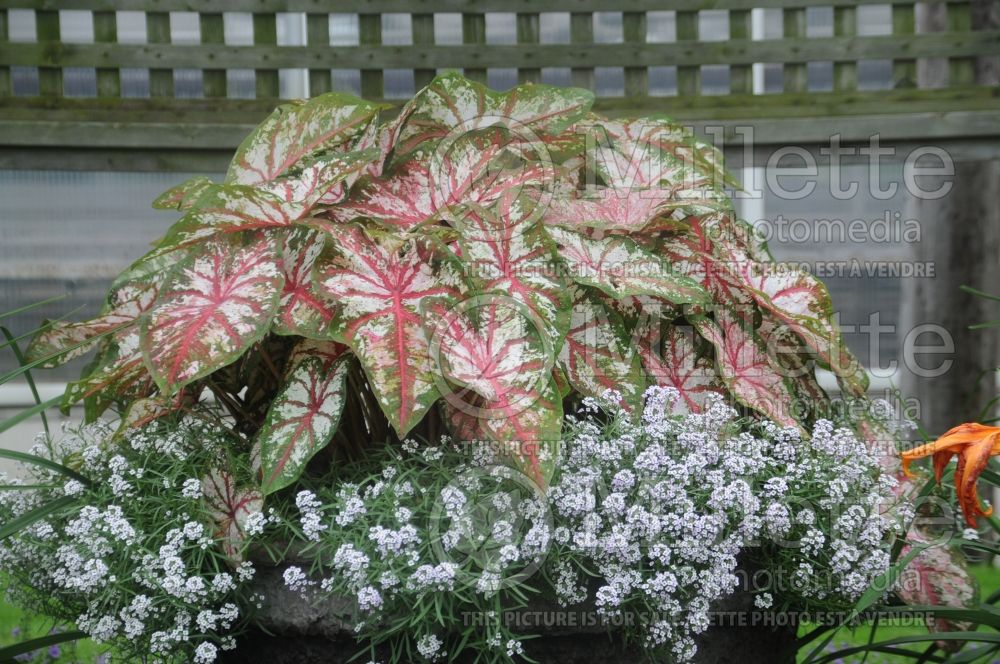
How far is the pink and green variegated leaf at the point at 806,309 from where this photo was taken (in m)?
1.16

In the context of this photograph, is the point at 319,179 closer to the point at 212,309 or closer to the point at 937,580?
the point at 212,309

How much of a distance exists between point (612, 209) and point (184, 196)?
1.73ft

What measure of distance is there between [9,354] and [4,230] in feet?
1.58

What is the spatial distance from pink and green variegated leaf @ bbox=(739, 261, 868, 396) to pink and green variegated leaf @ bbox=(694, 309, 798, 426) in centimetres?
5

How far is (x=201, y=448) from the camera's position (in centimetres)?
109

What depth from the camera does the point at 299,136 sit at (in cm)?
119

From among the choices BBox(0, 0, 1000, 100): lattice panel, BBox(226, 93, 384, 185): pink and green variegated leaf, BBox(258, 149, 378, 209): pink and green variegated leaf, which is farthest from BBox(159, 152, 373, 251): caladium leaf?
BBox(0, 0, 1000, 100): lattice panel

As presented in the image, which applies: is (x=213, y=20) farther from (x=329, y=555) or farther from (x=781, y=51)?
(x=329, y=555)

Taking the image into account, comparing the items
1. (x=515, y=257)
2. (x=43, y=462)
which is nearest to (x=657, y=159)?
(x=515, y=257)

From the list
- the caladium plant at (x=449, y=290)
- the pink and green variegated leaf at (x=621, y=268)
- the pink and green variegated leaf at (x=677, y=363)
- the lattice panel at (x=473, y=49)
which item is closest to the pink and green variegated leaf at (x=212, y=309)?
the caladium plant at (x=449, y=290)

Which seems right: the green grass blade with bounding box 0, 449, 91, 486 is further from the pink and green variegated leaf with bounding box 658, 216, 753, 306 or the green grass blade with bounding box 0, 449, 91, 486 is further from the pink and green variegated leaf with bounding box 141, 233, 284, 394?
the pink and green variegated leaf with bounding box 658, 216, 753, 306

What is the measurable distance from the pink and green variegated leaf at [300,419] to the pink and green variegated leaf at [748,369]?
17.6 inches

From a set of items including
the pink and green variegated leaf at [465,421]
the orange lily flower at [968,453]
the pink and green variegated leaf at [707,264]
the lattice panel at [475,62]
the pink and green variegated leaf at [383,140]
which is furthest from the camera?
the lattice panel at [475,62]

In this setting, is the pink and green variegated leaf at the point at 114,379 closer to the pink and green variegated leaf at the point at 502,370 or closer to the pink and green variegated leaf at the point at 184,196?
the pink and green variegated leaf at the point at 184,196
